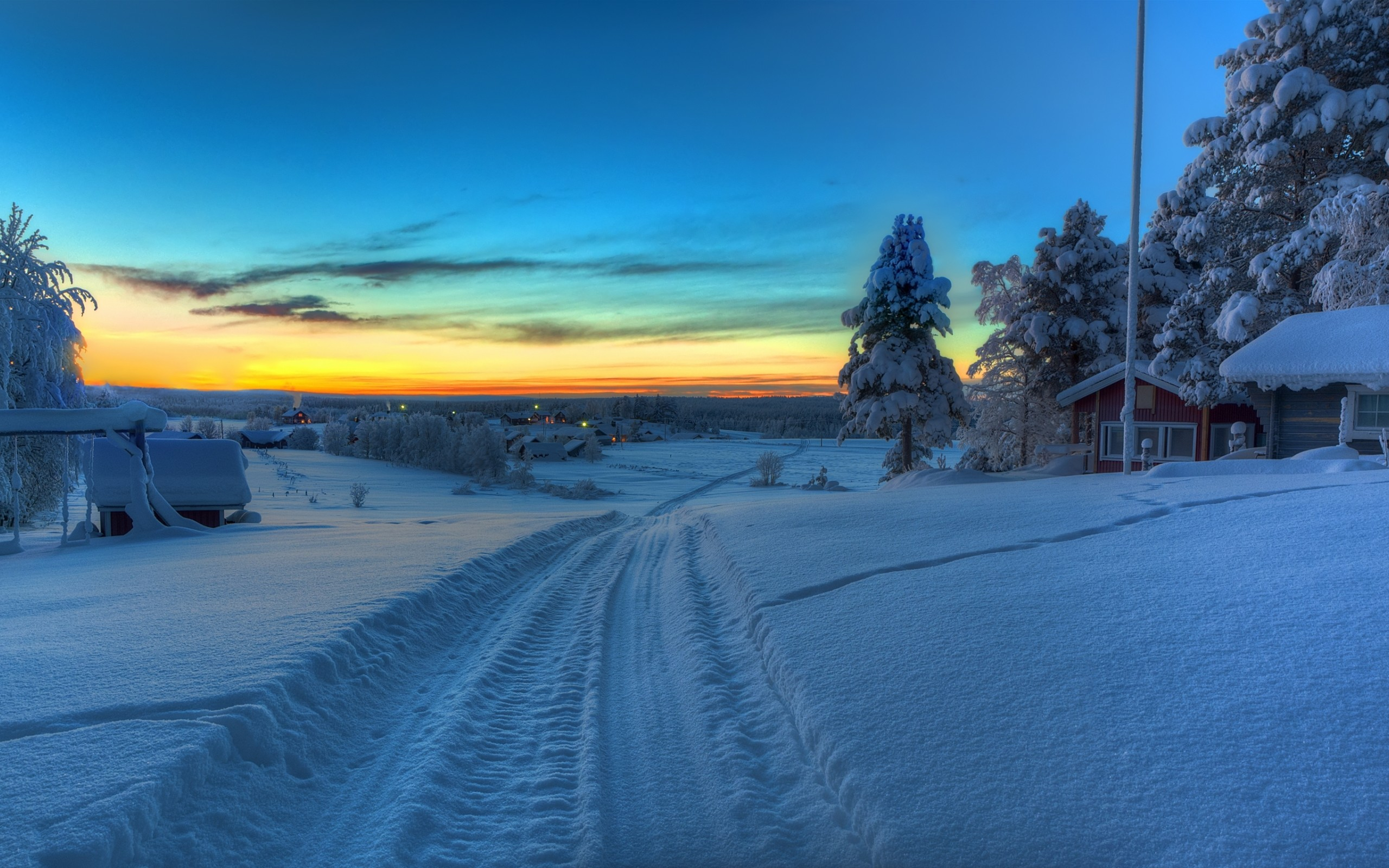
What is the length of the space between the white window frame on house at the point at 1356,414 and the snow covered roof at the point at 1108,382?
5.18 meters

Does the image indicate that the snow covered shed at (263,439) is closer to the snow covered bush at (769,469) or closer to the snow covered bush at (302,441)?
the snow covered bush at (302,441)

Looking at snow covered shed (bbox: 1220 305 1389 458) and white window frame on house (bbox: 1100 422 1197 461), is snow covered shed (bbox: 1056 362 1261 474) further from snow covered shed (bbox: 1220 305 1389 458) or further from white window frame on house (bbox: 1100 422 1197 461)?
snow covered shed (bbox: 1220 305 1389 458)

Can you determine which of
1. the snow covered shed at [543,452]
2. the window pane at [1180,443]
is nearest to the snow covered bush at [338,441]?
the snow covered shed at [543,452]

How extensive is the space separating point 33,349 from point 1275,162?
32.9 meters

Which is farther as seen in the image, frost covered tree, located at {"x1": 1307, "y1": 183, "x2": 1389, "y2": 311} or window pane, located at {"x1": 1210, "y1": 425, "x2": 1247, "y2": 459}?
window pane, located at {"x1": 1210, "y1": 425, "x2": 1247, "y2": 459}

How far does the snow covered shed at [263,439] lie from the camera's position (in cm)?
7819

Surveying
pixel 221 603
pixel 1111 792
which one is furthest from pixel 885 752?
pixel 221 603

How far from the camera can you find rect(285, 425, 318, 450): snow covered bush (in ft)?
266

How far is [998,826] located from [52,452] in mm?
25143

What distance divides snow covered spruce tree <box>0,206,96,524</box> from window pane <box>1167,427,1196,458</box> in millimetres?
32613

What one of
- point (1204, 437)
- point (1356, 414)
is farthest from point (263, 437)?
point (1356, 414)

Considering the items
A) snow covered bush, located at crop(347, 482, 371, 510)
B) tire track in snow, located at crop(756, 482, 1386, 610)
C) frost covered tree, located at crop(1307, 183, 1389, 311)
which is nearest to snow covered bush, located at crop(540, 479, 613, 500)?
snow covered bush, located at crop(347, 482, 371, 510)

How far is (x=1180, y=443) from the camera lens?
2262 cm

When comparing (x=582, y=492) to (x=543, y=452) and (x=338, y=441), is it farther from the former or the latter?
(x=338, y=441)
